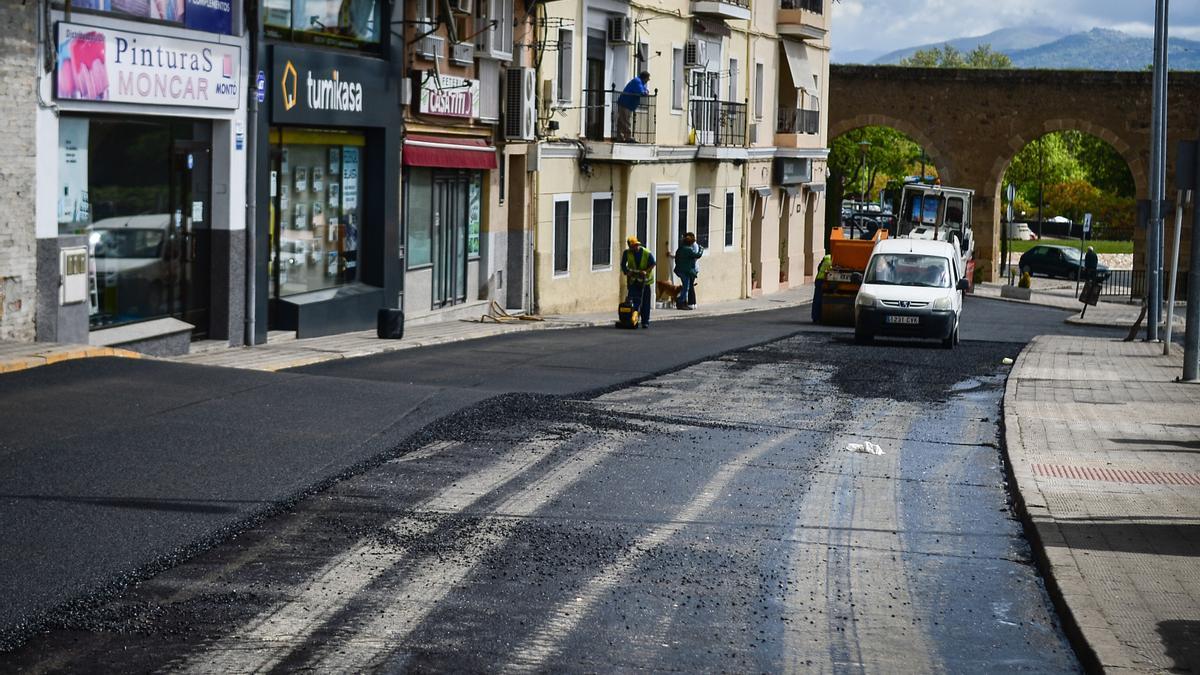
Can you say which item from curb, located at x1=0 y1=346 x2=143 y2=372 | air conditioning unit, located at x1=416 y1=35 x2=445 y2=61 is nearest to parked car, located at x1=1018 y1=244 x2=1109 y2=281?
air conditioning unit, located at x1=416 y1=35 x2=445 y2=61

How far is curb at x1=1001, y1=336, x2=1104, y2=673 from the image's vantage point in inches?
297

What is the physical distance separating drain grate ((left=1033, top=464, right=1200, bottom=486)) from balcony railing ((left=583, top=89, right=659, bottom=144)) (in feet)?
69.8

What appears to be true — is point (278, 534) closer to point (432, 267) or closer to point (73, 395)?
point (73, 395)

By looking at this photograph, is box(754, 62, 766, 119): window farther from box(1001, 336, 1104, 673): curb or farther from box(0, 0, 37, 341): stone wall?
box(0, 0, 37, 341): stone wall

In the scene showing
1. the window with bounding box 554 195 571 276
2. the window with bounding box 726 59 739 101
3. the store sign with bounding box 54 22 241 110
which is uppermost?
the window with bounding box 726 59 739 101

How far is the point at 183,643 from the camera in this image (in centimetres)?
707

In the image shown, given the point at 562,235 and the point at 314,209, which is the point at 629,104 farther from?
the point at 314,209

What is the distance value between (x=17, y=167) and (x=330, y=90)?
7099 mm

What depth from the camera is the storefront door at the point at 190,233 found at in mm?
18938

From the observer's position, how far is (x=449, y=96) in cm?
2628

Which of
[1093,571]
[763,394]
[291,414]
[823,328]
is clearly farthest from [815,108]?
[1093,571]

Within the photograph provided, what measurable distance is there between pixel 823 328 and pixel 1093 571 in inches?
865

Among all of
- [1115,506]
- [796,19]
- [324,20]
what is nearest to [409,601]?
[1115,506]

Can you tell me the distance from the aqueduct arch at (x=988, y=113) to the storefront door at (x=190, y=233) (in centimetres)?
4217
